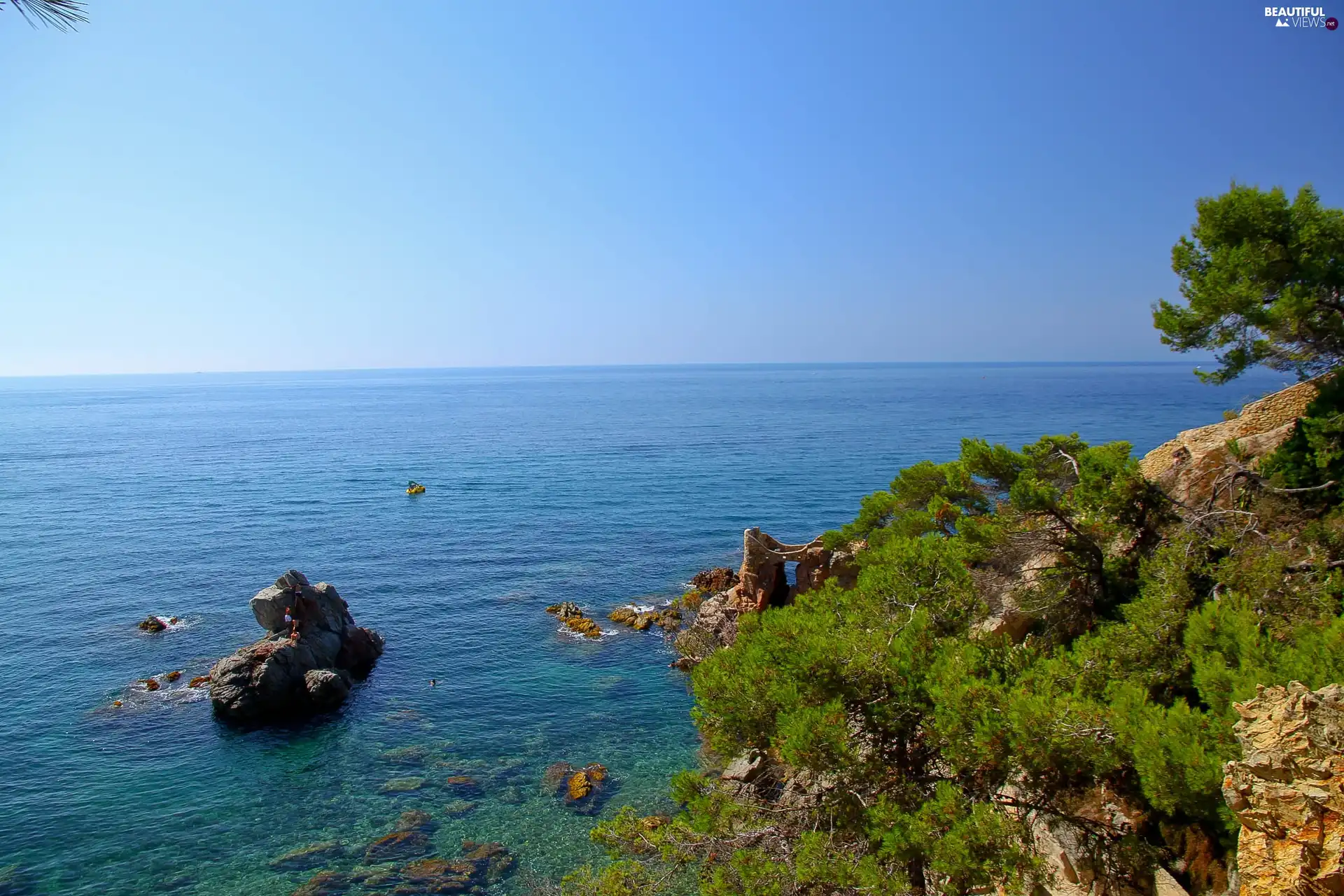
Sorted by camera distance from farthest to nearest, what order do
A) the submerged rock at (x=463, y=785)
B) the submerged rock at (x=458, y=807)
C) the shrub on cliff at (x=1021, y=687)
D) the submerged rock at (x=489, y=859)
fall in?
the submerged rock at (x=463, y=785), the submerged rock at (x=458, y=807), the submerged rock at (x=489, y=859), the shrub on cliff at (x=1021, y=687)

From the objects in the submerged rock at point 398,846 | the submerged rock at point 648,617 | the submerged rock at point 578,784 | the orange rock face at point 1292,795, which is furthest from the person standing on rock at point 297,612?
the orange rock face at point 1292,795

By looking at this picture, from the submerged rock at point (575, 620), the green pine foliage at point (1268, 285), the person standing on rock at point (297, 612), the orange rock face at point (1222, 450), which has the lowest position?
the submerged rock at point (575, 620)

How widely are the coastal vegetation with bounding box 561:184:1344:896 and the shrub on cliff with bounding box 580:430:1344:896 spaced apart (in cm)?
5

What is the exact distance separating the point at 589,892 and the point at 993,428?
118m

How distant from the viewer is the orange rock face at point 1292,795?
8.13 m

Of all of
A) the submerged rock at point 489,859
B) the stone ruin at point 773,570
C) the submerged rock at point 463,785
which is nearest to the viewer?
the submerged rock at point 489,859

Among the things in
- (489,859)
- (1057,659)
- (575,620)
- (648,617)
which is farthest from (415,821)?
(1057,659)

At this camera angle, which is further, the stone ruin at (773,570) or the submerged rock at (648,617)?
the submerged rock at (648,617)

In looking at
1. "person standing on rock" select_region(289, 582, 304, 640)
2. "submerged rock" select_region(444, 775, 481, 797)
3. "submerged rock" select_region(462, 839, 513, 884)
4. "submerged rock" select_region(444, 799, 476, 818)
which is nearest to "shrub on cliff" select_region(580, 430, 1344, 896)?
"submerged rock" select_region(462, 839, 513, 884)

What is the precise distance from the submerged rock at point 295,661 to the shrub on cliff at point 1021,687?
21.0 meters

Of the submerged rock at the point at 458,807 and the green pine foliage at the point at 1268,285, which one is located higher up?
the green pine foliage at the point at 1268,285

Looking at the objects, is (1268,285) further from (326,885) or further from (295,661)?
(295,661)

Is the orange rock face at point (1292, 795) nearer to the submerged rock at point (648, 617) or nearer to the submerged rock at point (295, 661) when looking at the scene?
the submerged rock at point (648, 617)

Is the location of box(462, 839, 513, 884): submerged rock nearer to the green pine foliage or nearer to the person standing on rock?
the person standing on rock
